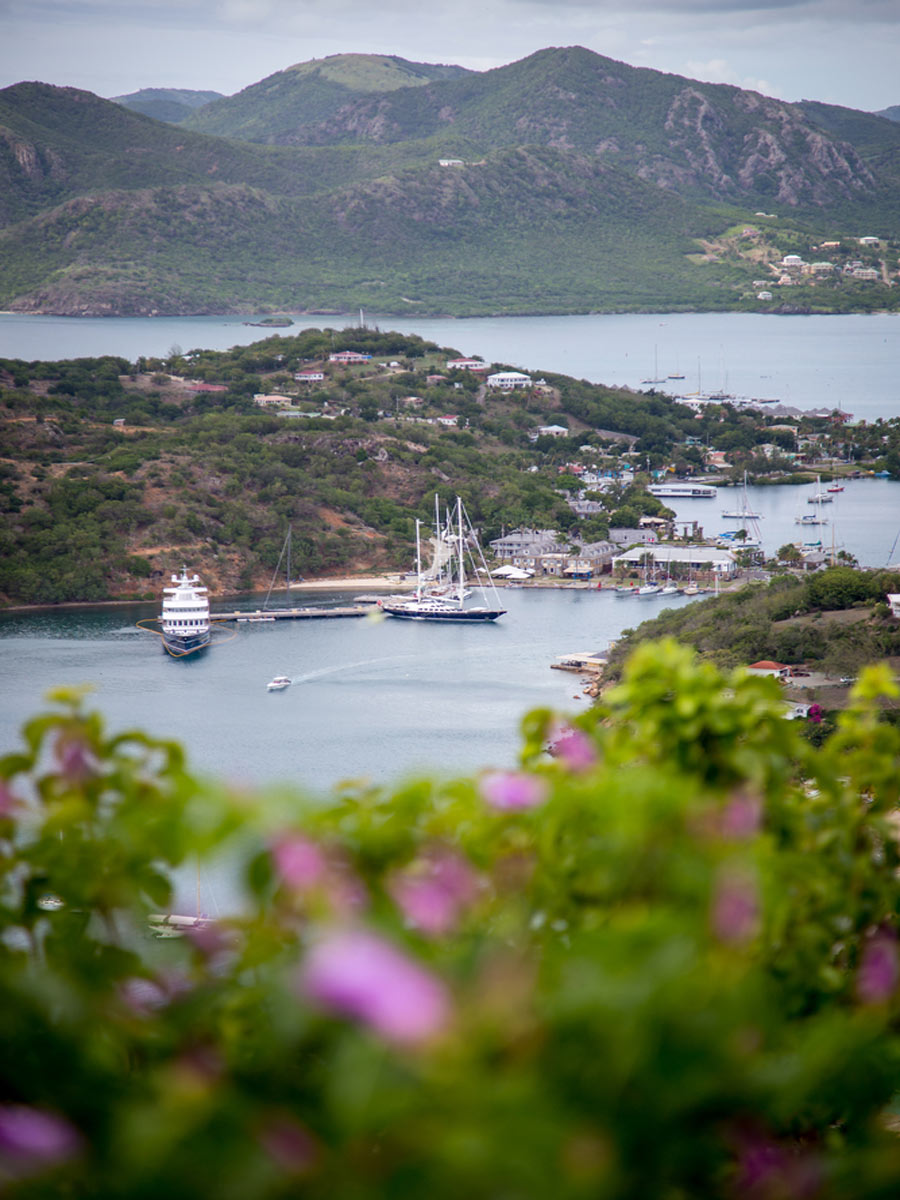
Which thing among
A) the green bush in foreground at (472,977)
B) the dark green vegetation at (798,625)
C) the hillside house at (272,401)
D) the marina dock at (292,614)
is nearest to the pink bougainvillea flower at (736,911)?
the green bush in foreground at (472,977)

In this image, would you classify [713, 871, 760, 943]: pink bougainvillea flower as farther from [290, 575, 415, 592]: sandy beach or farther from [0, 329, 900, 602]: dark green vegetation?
[290, 575, 415, 592]: sandy beach

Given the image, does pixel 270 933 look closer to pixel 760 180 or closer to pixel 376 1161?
pixel 376 1161

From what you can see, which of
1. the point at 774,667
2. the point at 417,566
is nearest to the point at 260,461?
the point at 417,566

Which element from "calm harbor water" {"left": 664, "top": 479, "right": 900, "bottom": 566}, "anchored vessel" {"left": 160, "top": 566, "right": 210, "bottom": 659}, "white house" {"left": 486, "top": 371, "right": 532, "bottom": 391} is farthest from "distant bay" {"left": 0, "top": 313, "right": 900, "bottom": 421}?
"anchored vessel" {"left": 160, "top": 566, "right": 210, "bottom": 659}

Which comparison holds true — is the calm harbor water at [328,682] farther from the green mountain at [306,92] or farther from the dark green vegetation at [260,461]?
the green mountain at [306,92]

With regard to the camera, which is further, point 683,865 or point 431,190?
point 431,190

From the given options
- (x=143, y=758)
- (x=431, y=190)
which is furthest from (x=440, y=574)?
(x=431, y=190)
